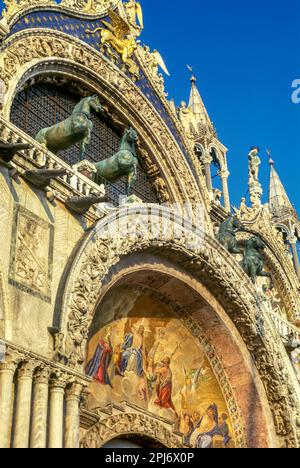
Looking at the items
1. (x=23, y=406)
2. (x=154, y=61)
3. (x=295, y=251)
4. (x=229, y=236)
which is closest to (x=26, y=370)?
(x=23, y=406)

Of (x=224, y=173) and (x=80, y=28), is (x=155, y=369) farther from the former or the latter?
(x=224, y=173)

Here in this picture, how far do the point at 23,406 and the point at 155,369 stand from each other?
5.25 metres

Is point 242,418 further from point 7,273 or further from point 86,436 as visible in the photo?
point 7,273

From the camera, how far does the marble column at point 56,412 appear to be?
9359 mm

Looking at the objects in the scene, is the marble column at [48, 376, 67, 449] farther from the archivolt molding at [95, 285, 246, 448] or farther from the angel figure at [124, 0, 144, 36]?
the angel figure at [124, 0, 144, 36]

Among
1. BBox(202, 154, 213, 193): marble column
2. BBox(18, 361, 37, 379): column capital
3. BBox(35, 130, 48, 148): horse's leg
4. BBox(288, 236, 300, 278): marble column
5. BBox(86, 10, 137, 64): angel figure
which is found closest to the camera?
BBox(18, 361, 37, 379): column capital

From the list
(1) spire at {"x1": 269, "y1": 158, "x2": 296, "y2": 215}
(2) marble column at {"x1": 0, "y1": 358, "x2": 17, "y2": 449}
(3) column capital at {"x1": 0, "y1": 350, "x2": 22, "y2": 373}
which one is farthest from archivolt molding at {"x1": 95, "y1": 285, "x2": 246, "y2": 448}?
(1) spire at {"x1": 269, "y1": 158, "x2": 296, "y2": 215}

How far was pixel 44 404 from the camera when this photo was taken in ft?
30.8

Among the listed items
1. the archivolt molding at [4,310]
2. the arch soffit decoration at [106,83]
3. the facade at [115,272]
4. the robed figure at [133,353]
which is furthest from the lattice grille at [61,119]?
the archivolt molding at [4,310]

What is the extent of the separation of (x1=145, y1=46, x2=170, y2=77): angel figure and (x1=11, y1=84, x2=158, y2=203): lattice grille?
2.08m

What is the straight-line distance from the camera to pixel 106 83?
56.2 ft

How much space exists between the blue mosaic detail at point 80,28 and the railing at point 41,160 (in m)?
4.40

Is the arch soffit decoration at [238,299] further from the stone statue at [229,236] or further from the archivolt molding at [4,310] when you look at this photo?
the archivolt molding at [4,310]

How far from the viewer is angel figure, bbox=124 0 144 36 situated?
61.0 feet
